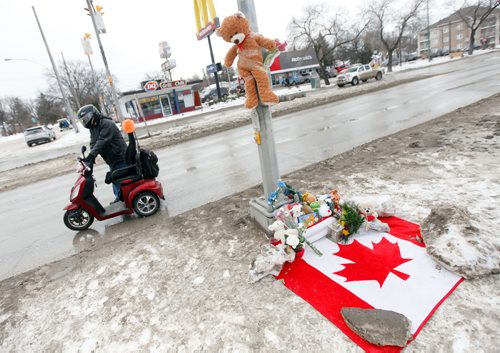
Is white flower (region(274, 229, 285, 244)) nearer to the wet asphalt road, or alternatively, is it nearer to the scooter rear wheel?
the wet asphalt road

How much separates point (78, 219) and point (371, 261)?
481 cm

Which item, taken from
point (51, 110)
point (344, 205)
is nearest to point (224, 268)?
point (344, 205)

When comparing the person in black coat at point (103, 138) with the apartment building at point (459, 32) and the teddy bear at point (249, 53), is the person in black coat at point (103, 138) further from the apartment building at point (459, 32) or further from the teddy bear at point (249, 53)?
the apartment building at point (459, 32)

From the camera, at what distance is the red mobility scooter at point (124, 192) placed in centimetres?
494

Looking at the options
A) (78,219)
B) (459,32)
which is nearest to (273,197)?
(78,219)

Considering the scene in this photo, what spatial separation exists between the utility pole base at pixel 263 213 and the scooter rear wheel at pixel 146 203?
2.09 meters

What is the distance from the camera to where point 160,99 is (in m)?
30.9

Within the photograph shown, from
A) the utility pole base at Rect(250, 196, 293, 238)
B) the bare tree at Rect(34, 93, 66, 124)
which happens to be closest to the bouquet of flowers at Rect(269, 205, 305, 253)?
the utility pole base at Rect(250, 196, 293, 238)

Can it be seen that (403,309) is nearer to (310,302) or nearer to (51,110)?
(310,302)

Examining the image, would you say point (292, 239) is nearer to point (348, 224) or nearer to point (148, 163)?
point (348, 224)

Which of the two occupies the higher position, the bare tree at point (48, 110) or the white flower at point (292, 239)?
the bare tree at point (48, 110)

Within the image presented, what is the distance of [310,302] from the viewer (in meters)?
2.67

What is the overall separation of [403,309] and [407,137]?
19.8ft

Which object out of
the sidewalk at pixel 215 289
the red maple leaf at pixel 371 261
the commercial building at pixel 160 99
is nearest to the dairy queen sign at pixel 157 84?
the commercial building at pixel 160 99
